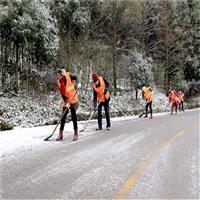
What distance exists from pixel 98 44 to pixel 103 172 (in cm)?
1653

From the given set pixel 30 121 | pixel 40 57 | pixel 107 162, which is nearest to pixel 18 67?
pixel 40 57

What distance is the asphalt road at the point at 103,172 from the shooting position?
11.0 feet

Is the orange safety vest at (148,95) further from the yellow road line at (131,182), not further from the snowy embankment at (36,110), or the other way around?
the yellow road line at (131,182)

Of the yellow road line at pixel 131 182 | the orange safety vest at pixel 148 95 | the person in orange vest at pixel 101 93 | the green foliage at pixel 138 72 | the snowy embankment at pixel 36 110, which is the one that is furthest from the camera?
the green foliage at pixel 138 72

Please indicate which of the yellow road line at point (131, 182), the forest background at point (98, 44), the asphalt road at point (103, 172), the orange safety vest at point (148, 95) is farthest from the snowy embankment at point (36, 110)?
the yellow road line at point (131, 182)

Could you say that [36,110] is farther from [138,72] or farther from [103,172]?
[138,72]

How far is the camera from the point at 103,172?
13.4ft

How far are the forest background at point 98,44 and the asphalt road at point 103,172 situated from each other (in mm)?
8472

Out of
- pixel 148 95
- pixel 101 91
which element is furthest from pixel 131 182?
pixel 148 95

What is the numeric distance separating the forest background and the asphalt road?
8.47 meters

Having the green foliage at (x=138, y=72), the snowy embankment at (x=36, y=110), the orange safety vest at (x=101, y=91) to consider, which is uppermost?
the green foliage at (x=138, y=72)

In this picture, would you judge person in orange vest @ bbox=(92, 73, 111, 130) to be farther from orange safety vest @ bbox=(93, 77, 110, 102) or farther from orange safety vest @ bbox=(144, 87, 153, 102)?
orange safety vest @ bbox=(144, 87, 153, 102)

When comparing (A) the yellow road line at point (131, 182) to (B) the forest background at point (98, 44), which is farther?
(B) the forest background at point (98, 44)

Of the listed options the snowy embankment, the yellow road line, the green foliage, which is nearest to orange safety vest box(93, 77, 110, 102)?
the snowy embankment
